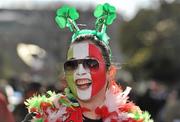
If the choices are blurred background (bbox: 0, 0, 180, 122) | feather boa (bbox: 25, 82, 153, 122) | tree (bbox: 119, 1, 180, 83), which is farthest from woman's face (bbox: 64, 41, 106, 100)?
tree (bbox: 119, 1, 180, 83)

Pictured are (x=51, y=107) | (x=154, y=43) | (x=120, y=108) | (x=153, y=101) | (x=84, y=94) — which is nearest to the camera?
(x=84, y=94)

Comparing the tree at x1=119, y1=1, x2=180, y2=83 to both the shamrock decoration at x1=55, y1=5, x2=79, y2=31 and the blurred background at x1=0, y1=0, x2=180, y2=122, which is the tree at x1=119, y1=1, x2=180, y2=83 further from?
the shamrock decoration at x1=55, y1=5, x2=79, y2=31

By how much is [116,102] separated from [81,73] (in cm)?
34

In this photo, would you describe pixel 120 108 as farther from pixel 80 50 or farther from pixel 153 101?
pixel 153 101

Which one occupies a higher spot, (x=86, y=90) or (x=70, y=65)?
(x=70, y=65)

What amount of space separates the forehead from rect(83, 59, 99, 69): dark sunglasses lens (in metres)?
0.03

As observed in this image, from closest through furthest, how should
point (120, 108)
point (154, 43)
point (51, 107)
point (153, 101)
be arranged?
point (51, 107), point (120, 108), point (153, 101), point (154, 43)

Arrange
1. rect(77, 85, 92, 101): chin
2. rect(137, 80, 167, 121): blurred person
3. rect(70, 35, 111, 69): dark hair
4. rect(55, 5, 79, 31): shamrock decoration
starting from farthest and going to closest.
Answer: rect(137, 80, 167, 121): blurred person < rect(55, 5, 79, 31): shamrock decoration < rect(70, 35, 111, 69): dark hair < rect(77, 85, 92, 101): chin

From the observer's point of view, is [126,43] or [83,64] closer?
[83,64]

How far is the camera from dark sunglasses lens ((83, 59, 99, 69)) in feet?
14.5

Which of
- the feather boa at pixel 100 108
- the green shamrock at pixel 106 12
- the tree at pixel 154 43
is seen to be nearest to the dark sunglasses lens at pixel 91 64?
the feather boa at pixel 100 108

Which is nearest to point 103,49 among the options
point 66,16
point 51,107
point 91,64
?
point 91,64

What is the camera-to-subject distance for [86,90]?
14.3 ft

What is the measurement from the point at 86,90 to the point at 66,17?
55 centimetres
